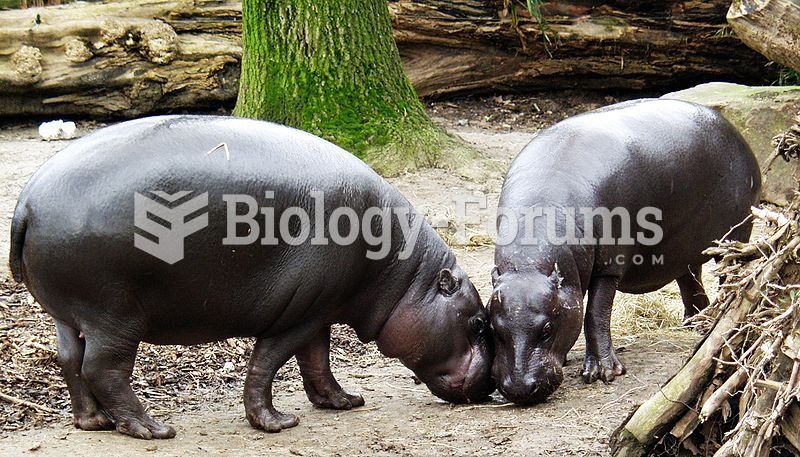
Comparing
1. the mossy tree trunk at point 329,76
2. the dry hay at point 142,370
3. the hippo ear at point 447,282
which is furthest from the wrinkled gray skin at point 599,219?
the mossy tree trunk at point 329,76

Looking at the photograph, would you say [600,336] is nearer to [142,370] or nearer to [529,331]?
[529,331]

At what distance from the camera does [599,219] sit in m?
5.61

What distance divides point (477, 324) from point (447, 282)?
0.84ft

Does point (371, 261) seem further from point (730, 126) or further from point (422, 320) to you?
point (730, 126)

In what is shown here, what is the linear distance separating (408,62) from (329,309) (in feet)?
26.2

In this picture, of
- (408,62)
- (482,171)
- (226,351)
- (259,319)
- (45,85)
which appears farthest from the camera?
(408,62)

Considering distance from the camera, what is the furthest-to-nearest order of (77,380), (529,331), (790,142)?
1. (529,331)
2. (77,380)
3. (790,142)

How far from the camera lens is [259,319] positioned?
4820 millimetres

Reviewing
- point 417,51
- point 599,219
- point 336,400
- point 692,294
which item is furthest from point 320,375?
point 417,51

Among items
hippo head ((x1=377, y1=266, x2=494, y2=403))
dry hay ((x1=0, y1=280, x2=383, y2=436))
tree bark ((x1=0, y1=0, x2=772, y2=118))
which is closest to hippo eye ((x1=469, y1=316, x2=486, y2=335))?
hippo head ((x1=377, y1=266, x2=494, y2=403))

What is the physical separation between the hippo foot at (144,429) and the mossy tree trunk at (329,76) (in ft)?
14.1

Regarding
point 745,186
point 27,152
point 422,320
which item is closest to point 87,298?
point 422,320

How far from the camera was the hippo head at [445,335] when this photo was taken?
5.27 m

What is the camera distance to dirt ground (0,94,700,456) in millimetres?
4664
